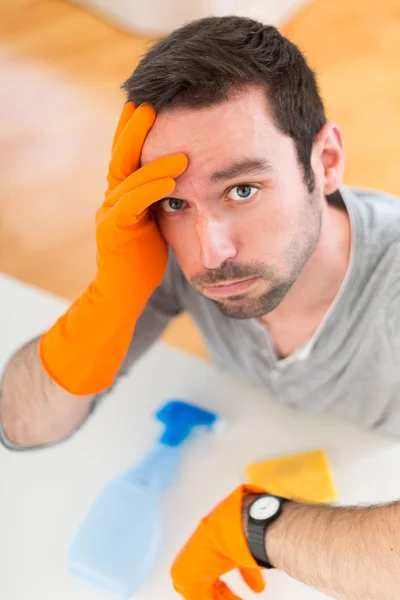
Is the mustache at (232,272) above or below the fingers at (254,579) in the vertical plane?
above

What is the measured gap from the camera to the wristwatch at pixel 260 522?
2.77 feet

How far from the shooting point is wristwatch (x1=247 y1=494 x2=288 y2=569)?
2.77 feet

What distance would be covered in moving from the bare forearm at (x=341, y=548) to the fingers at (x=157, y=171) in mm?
461

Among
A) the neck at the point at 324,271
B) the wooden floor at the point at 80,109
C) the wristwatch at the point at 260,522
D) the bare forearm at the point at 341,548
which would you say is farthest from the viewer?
the wooden floor at the point at 80,109

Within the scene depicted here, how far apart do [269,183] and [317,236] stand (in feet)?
0.46

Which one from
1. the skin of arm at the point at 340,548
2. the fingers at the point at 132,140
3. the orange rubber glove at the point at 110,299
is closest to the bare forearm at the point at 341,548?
the skin of arm at the point at 340,548

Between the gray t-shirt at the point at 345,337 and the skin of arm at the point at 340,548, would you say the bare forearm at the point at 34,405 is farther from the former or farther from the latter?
the skin of arm at the point at 340,548

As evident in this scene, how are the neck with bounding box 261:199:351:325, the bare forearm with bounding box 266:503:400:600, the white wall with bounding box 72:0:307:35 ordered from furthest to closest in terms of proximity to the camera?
the white wall with bounding box 72:0:307:35
the neck with bounding box 261:199:351:325
the bare forearm with bounding box 266:503:400:600

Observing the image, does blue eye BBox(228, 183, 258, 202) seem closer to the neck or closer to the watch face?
the neck

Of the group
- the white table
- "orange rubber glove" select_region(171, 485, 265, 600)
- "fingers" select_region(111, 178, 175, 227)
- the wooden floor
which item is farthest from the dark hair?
the wooden floor

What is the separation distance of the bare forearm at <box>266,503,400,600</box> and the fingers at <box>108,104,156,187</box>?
512 millimetres

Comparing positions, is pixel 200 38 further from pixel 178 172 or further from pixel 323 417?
pixel 323 417

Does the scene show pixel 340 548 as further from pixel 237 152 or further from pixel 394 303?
pixel 237 152

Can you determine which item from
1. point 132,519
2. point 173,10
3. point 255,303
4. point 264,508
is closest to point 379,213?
point 255,303
